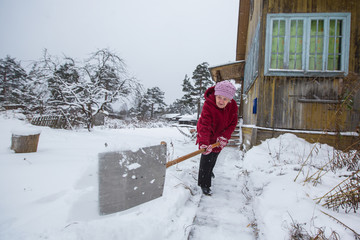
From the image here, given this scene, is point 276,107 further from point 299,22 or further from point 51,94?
point 51,94

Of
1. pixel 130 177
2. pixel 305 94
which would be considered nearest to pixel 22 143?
pixel 130 177

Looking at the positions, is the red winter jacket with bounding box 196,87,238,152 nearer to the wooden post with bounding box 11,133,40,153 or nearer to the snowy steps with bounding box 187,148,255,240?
the snowy steps with bounding box 187,148,255,240

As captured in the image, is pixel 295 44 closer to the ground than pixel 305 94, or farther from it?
farther from it

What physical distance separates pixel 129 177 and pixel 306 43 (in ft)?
17.1

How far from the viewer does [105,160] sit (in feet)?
5.08

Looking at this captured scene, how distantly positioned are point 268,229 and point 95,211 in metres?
1.74

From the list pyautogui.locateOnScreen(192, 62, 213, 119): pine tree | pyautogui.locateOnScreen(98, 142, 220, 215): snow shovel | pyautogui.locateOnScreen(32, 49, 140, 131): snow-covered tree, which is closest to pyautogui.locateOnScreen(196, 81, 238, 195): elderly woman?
pyautogui.locateOnScreen(98, 142, 220, 215): snow shovel

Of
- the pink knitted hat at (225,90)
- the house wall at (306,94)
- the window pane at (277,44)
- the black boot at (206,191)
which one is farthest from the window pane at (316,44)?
the black boot at (206,191)

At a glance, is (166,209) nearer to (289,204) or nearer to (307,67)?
(289,204)

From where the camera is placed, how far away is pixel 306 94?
14.1 feet

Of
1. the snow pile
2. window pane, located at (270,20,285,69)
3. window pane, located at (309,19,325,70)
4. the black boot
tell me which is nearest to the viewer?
the snow pile

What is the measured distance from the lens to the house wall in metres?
4.14

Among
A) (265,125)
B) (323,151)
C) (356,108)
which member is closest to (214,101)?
(265,125)

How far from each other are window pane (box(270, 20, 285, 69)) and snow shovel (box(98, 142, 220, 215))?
4.10m
